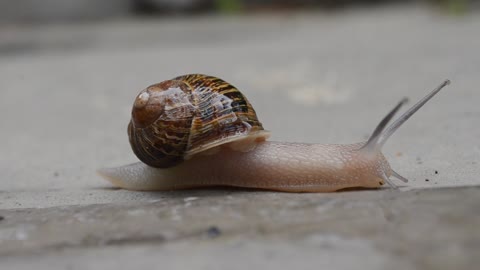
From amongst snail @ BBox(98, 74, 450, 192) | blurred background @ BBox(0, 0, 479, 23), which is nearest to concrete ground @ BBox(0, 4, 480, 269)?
snail @ BBox(98, 74, 450, 192)

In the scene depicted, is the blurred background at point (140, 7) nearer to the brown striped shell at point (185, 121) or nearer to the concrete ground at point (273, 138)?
the concrete ground at point (273, 138)

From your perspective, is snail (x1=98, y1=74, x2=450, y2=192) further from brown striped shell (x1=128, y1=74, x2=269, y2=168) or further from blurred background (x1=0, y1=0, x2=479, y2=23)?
blurred background (x1=0, y1=0, x2=479, y2=23)

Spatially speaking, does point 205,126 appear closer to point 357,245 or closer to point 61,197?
point 61,197

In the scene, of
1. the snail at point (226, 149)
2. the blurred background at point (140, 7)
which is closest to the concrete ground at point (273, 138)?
the snail at point (226, 149)

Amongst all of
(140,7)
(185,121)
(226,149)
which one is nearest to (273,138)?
(226,149)

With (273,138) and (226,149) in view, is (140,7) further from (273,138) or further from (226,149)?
(226,149)

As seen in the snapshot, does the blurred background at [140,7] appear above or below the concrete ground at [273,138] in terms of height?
above

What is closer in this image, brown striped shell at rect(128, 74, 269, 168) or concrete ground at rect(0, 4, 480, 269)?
concrete ground at rect(0, 4, 480, 269)
